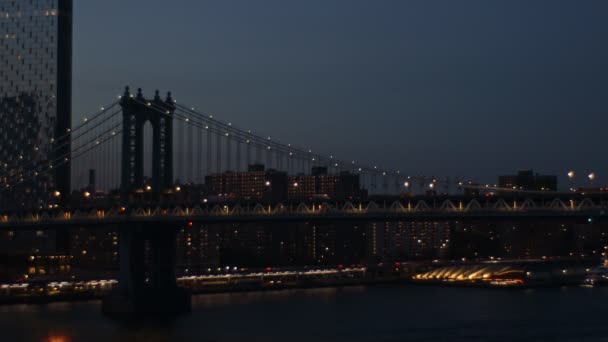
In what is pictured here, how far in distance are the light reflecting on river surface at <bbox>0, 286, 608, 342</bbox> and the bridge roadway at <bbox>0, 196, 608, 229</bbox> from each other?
4.85 m

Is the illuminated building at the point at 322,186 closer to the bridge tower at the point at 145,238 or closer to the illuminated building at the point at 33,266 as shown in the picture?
the illuminated building at the point at 33,266

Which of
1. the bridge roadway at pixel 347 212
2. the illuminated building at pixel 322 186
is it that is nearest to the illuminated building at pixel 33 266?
the illuminated building at pixel 322 186

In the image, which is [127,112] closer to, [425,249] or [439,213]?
[439,213]

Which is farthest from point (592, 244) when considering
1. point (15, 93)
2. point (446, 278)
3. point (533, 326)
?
point (533, 326)

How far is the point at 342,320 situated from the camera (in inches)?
2269

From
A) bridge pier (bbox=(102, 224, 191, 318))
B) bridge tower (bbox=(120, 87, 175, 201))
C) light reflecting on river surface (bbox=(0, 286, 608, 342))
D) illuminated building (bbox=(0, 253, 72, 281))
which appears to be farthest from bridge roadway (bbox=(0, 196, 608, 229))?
illuminated building (bbox=(0, 253, 72, 281))

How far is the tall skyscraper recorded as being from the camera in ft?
305

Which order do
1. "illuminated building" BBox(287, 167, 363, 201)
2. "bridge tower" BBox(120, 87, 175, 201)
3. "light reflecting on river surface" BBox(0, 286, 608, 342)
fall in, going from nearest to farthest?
1. "light reflecting on river surface" BBox(0, 286, 608, 342)
2. "bridge tower" BBox(120, 87, 175, 201)
3. "illuminated building" BBox(287, 167, 363, 201)

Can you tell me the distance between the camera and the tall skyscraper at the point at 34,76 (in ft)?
305

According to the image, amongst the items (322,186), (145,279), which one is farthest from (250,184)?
(145,279)

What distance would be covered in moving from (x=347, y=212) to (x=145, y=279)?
12.9 metres

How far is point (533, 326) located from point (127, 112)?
22.8 meters

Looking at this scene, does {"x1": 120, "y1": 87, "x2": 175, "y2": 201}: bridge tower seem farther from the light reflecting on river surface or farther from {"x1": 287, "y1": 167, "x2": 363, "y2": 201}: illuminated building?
{"x1": 287, "y1": 167, "x2": 363, "y2": 201}: illuminated building

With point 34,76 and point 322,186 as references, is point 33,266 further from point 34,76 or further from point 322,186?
point 322,186
